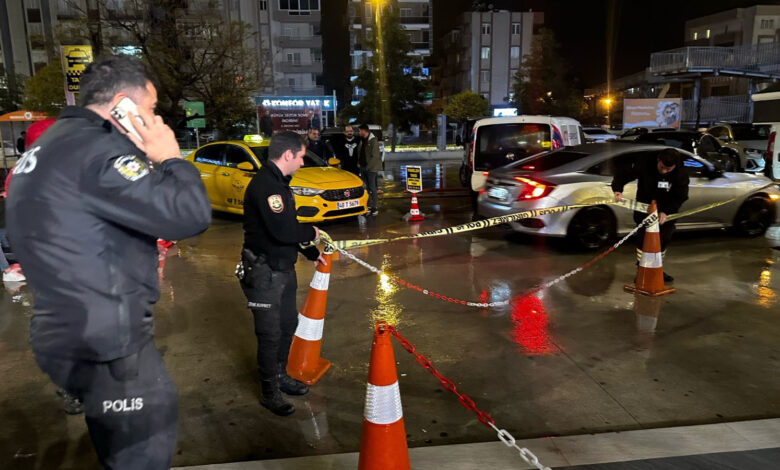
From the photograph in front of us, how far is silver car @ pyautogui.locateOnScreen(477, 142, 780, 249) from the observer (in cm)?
786

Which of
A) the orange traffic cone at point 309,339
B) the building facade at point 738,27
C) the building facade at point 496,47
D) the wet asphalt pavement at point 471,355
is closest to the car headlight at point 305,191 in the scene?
the wet asphalt pavement at point 471,355

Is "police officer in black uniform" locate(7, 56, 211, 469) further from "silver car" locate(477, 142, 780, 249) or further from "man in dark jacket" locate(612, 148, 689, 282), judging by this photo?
"silver car" locate(477, 142, 780, 249)

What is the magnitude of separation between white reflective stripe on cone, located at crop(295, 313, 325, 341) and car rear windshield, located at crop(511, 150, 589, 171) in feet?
17.3

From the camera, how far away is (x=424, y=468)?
298 cm

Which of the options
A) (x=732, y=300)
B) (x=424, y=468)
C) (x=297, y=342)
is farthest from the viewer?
(x=732, y=300)

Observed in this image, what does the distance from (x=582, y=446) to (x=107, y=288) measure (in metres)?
2.66

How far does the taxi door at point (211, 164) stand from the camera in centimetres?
1127

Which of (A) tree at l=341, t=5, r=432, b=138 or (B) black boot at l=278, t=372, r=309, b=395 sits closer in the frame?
(B) black boot at l=278, t=372, r=309, b=395

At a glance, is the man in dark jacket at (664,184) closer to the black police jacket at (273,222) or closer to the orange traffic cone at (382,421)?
the black police jacket at (273,222)

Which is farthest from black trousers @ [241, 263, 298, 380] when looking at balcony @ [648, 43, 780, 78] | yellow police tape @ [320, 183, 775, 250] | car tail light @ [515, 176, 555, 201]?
balcony @ [648, 43, 780, 78]

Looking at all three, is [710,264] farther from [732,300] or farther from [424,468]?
[424,468]

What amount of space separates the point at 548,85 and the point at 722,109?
44.7 feet

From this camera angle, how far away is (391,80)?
37250 mm

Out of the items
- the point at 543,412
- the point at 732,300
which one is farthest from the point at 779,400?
the point at 732,300
